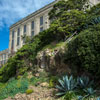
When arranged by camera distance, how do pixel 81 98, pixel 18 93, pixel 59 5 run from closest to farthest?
pixel 81 98, pixel 18 93, pixel 59 5

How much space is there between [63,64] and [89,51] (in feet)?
12.1

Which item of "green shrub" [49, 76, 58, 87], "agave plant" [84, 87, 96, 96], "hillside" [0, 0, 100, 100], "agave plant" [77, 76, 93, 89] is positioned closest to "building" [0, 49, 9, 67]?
"hillside" [0, 0, 100, 100]

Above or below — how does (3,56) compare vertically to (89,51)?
above

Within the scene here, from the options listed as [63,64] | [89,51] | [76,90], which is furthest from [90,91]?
[63,64]

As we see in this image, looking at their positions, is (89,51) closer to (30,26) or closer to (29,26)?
(30,26)

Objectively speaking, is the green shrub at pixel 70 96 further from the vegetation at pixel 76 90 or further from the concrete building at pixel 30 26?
the concrete building at pixel 30 26

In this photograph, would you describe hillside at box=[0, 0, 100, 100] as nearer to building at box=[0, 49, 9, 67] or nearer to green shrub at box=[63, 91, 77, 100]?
green shrub at box=[63, 91, 77, 100]

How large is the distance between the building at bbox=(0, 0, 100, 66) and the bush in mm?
18768

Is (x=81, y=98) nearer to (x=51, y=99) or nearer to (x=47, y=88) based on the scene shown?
(x=51, y=99)

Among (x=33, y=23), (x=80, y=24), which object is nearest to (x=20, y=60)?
(x=80, y=24)

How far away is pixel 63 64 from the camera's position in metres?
12.4

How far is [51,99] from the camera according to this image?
31.9 ft

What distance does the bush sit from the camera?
9.19 m

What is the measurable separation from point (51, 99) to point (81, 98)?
246 centimetres
